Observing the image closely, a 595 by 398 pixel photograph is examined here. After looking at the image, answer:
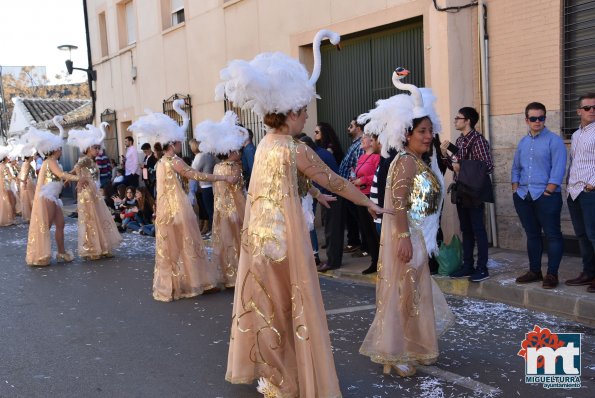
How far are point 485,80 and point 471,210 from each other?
2456mm

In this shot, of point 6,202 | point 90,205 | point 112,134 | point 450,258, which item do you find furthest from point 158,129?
point 112,134

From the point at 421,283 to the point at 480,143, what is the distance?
9.54 feet

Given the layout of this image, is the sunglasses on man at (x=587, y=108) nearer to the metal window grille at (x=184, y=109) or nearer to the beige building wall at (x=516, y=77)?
the beige building wall at (x=516, y=77)

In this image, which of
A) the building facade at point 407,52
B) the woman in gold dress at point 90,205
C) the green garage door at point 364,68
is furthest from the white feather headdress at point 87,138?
the green garage door at point 364,68

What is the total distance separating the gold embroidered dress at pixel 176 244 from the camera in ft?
22.8

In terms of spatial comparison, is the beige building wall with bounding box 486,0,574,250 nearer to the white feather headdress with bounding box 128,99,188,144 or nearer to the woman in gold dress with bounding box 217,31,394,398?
the white feather headdress with bounding box 128,99,188,144

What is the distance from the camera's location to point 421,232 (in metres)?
4.21

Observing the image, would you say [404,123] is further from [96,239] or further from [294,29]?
[294,29]

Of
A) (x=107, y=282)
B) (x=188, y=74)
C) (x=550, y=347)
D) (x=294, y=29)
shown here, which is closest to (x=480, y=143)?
(x=550, y=347)

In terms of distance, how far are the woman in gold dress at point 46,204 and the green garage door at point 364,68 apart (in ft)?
15.9

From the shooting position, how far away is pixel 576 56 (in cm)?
745

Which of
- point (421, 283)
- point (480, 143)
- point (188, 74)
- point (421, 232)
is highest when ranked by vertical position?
point (188, 74)

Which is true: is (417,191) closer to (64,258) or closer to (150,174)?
(64,258)

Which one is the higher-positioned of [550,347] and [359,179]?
[359,179]
